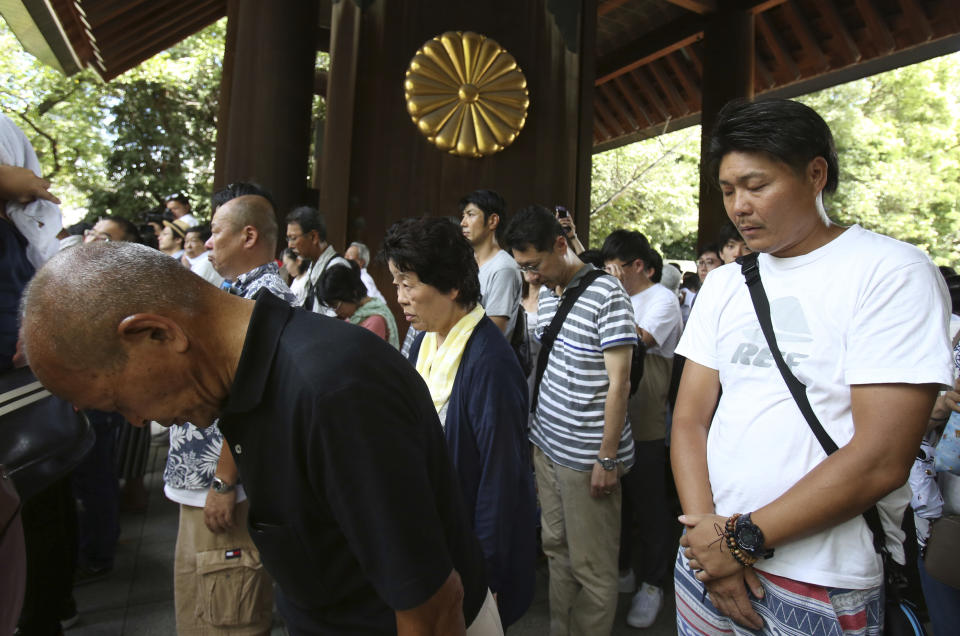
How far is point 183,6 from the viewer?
24.9ft

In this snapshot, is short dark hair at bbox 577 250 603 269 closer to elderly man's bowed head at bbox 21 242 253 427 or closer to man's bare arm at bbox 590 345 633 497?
man's bare arm at bbox 590 345 633 497

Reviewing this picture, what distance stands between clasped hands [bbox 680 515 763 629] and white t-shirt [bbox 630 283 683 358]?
7.12 feet

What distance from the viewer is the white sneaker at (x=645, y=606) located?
3.08 metres

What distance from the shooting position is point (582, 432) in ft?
8.52

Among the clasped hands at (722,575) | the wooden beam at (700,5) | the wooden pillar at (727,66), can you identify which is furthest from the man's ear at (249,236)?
Answer: the wooden beam at (700,5)

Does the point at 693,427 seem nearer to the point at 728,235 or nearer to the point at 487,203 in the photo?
the point at 487,203

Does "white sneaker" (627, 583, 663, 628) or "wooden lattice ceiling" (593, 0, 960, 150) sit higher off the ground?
"wooden lattice ceiling" (593, 0, 960, 150)

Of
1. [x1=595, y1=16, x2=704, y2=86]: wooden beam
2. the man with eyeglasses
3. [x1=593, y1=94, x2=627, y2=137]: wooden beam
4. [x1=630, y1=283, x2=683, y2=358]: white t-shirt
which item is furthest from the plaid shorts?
[x1=593, y1=94, x2=627, y2=137]: wooden beam

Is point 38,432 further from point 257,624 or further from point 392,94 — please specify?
point 392,94

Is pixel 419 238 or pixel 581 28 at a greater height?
pixel 581 28

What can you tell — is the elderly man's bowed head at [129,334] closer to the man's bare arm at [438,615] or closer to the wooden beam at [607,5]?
the man's bare arm at [438,615]

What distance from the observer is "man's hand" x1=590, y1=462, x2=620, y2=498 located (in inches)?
99.4

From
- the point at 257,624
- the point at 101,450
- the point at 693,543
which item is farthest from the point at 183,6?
the point at 693,543

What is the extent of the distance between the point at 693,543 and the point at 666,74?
985 cm
